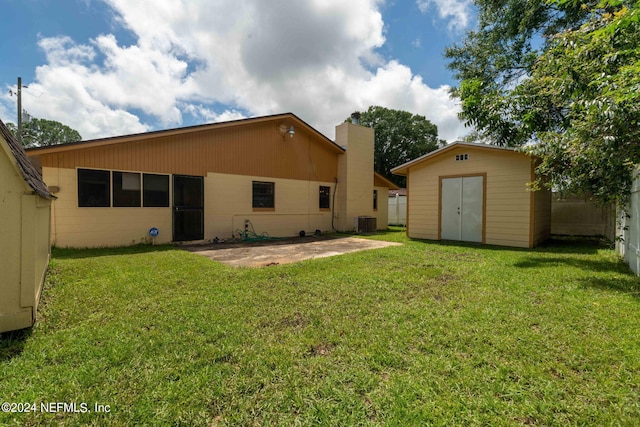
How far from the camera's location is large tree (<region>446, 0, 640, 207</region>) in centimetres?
383

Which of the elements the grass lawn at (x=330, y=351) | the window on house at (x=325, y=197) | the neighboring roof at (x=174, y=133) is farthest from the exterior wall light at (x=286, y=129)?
the grass lawn at (x=330, y=351)

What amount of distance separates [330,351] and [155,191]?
26.7 feet

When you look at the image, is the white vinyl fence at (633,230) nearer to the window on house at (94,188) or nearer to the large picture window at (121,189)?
the large picture window at (121,189)

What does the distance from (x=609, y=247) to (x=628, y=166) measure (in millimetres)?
4563

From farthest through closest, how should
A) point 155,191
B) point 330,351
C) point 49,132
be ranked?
1. point 49,132
2. point 155,191
3. point 330,351

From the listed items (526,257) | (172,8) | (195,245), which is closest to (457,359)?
(526,257)

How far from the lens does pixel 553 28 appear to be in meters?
10.3

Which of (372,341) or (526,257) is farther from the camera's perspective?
(526,257)

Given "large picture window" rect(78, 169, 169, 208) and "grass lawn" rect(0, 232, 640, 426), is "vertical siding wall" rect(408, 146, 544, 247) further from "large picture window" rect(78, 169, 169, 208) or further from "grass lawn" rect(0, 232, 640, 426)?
"large picture window" rect(78, 169, 169, 208)

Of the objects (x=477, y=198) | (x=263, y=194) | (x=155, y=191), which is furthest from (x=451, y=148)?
(x=155, y=191)

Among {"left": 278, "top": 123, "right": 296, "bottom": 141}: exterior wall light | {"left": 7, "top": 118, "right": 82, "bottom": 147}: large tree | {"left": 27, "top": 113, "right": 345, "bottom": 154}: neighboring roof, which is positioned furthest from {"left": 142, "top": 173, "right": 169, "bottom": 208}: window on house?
{"left": 7, "top": 118, "right": 82, "bottom": 147}: large tree

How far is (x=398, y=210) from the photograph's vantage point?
1905 centimetres

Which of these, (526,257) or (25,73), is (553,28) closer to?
(526,257)

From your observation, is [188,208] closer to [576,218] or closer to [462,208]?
[462,208]
